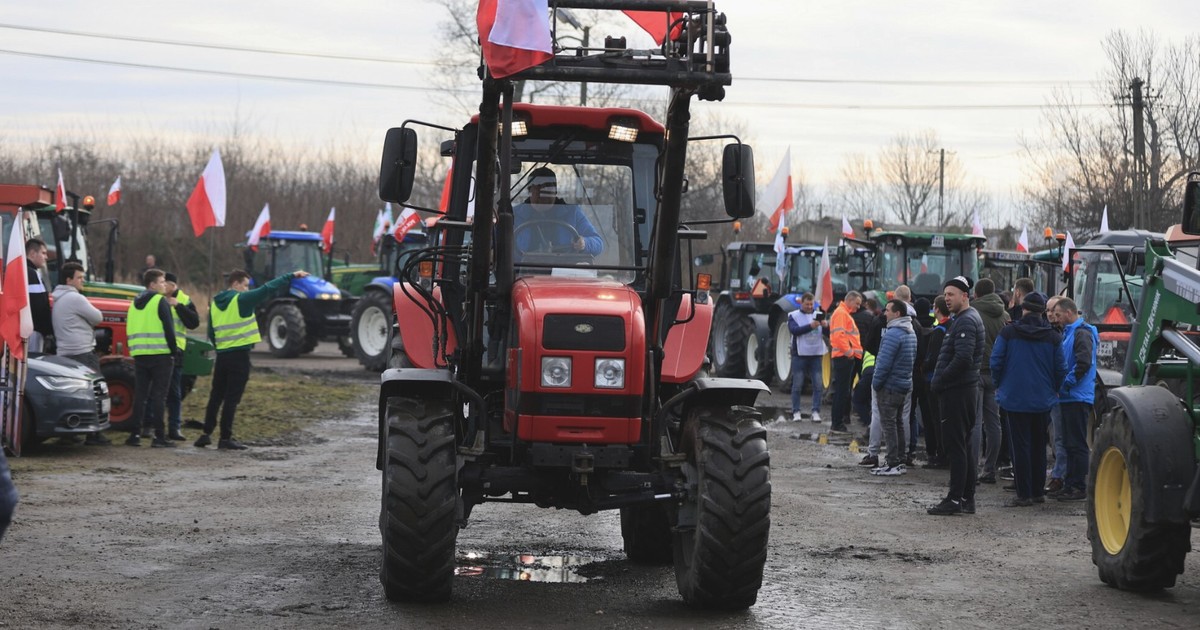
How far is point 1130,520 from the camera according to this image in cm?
837

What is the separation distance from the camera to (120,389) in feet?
54.4

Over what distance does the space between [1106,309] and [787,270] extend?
30.3 feet

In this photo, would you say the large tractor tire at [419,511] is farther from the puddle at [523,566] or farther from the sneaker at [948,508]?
the sneaker at [948,508]

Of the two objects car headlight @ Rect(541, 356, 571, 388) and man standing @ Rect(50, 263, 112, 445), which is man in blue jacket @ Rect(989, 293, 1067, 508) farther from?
man standing @ Rect(50, 263, 112, 445)

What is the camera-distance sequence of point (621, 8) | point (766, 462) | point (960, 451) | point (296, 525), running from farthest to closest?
A: point (960, 451)
point (296, 525)
point (766, 462)
point (621, 8)

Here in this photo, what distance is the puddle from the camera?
8.65 m

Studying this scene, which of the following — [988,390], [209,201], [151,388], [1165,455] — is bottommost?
[151,388]

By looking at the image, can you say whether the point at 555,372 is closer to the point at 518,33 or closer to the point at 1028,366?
the point at 518,33

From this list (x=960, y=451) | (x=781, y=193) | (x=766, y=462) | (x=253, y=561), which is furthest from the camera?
(x=781, y=193)

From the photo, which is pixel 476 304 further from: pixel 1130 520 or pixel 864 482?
pixel 864 482

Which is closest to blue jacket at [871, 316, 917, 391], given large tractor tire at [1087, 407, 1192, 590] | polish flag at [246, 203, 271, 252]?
large tractor tire at [1087, 407, 1192, 590]

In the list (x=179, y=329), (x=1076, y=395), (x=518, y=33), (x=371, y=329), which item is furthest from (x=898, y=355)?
(x=371, y=329)

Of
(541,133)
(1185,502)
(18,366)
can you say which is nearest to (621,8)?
(541,133)

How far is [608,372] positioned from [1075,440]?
6851 mm
